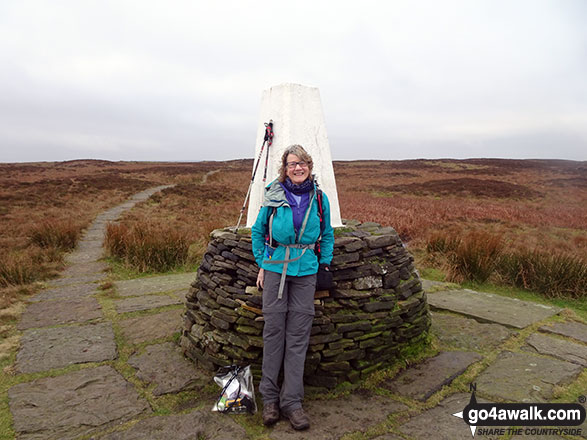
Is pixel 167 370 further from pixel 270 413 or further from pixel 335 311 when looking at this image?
pixel 335 311

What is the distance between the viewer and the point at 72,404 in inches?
114

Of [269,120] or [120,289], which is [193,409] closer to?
[269,120]

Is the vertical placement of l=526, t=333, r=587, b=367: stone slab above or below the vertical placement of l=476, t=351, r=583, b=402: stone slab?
below

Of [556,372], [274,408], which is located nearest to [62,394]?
[274,408]

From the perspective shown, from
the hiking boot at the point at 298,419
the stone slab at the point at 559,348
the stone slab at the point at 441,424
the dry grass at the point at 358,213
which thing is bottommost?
the stone slab at the point at 559,348

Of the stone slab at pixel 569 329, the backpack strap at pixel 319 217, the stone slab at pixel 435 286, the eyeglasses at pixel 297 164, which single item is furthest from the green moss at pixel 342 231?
the stone slab at pixel 435 286

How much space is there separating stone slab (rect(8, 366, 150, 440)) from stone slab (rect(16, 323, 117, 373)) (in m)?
0.29

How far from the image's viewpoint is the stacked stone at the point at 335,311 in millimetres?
3154

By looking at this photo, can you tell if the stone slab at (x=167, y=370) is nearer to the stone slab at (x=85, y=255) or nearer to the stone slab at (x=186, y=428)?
the stone slab at (x=186, y=428)

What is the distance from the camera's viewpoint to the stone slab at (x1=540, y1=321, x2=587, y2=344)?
4199mm

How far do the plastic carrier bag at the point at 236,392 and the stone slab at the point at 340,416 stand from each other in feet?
0.98

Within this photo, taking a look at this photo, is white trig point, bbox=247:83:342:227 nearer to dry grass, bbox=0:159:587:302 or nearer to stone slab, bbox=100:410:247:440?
stone slab, bbox=100:410:247:440

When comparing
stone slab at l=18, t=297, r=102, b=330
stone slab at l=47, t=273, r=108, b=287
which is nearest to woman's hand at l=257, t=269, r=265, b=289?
stone slab at l=18, t=297, r=102, b=330

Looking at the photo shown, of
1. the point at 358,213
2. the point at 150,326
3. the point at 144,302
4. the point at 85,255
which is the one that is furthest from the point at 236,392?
the point at 358,213
